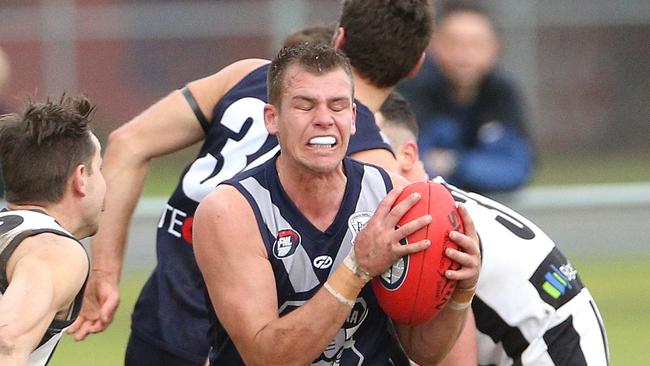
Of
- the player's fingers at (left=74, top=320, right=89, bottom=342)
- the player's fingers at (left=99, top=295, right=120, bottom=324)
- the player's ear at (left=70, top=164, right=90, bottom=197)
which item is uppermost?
the player's ear at (left=70, top=164, right=90, bottom=197)

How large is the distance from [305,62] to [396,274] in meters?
0.75

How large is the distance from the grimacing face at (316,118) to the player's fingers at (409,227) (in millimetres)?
359

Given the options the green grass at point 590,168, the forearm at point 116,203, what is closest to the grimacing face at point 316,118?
the forearm at point 116,203

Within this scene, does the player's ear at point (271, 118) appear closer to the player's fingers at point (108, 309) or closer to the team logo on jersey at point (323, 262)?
the team logo on jersey at point (323, 262)

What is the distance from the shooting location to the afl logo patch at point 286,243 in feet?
14.2

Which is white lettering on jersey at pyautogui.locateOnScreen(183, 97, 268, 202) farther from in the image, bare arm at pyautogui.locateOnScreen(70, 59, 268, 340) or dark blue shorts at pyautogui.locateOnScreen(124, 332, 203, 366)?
dark blue shorts at pyautogui.locateOnScreen(124, 332, 203, 366)

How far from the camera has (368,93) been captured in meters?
5.35

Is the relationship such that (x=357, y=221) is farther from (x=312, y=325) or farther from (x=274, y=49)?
(x=274, y=49)

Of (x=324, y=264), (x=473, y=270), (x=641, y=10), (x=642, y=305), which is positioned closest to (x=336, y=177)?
(x=324, y=264)

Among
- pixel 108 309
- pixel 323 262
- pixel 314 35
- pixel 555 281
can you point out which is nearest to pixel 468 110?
pixel 314 35

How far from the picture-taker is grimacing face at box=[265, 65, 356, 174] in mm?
4277

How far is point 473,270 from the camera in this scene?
421cm

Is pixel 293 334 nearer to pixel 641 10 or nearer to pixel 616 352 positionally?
pixel 616 352

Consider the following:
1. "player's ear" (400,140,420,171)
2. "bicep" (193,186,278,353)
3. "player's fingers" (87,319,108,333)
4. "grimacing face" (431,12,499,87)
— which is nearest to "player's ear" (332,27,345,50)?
"player's ear" (400,140,420,171)
